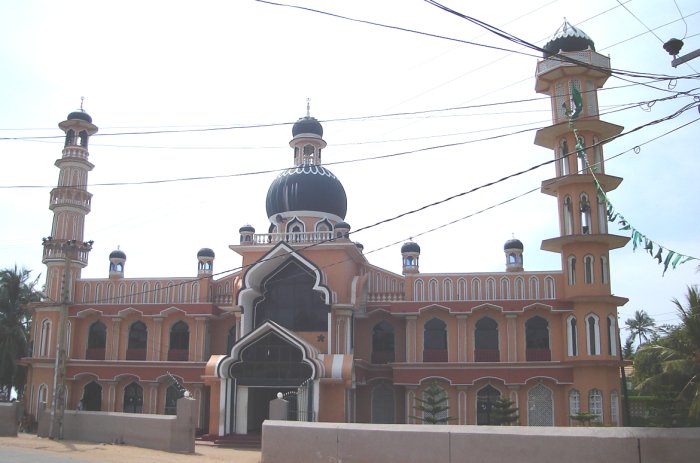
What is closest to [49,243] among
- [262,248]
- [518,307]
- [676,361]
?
[262,248]

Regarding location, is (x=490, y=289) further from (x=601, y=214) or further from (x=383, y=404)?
(x=383, y=404)

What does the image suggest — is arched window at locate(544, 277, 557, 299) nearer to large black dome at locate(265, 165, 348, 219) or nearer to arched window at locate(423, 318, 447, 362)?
arched window at locate(423, 318, 447, 362)

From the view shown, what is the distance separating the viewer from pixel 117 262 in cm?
3231

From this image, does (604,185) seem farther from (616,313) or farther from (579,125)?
(616,313)

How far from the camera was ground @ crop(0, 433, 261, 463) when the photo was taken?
57.4ft

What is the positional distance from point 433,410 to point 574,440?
14.2m

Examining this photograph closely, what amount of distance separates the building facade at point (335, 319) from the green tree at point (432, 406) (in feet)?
0.83

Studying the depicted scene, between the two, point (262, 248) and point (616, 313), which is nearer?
point (616, 313)

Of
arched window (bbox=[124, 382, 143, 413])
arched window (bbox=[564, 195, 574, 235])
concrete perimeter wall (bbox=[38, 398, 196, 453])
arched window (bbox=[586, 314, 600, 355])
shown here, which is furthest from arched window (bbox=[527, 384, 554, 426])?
arched window (bbox=[124, 382, 143, 413])

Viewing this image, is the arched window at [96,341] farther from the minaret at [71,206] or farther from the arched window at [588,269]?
the arched window at [588,269]

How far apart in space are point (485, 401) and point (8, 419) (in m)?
17.0

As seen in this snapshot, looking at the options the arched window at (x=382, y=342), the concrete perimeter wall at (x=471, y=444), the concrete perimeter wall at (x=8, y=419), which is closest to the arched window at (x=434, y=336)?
the arched window at (x=382, y=342)

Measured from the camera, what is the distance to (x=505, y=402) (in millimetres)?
25156

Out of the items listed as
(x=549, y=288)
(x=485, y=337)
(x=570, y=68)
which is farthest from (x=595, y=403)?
(x=570, y=68)
